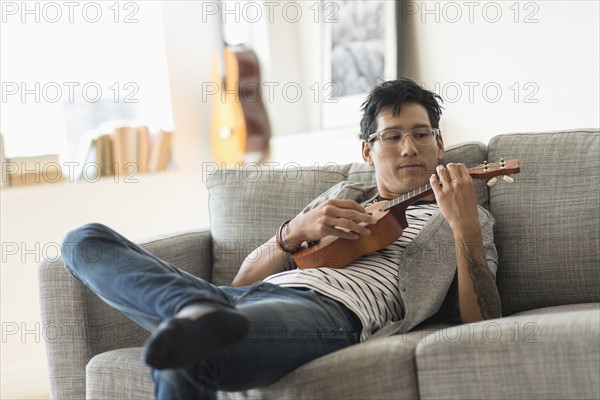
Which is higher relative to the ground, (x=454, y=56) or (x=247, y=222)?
(x=454, y=56)

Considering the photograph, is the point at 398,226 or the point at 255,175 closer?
the point at 398,226

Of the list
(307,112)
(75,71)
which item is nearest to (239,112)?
(307,112)

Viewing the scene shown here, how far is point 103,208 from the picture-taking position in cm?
401

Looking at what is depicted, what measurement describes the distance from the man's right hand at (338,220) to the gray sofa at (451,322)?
0.92ft

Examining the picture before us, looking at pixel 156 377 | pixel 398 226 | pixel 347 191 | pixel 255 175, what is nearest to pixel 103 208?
pixel 255 175

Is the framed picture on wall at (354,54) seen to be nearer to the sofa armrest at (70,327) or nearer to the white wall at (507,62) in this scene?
the white wall at (507,62)

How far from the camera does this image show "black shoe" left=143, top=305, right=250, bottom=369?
4.94 feet

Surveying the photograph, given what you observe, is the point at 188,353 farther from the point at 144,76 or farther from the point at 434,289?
the point at 144,76

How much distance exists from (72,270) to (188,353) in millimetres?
533

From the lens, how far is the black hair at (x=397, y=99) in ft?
7.75

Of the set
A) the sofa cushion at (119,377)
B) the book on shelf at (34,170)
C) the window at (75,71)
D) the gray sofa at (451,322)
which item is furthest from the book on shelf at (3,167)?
the sofa cushion at (119,377)

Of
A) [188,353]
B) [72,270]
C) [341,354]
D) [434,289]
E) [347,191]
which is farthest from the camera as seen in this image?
[347,191]

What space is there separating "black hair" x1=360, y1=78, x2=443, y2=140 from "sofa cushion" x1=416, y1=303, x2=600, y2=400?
80 centimetres

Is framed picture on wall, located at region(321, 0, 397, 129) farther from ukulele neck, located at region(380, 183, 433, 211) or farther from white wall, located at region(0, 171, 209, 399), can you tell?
ukulele neck, located at region(380, 183, 433, 211)
